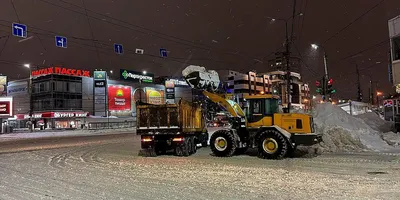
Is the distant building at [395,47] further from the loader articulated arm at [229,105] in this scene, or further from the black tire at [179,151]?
the black tire at [179,151]

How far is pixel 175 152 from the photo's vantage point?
15930 mm

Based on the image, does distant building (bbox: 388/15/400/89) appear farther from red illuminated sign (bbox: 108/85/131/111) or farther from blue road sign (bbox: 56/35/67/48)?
red illuminated sign (bbox: 108/85/131/111)

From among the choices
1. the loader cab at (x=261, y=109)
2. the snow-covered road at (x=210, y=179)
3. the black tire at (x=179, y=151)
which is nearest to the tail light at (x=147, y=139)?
A: the black tire at (x=179, y=151)

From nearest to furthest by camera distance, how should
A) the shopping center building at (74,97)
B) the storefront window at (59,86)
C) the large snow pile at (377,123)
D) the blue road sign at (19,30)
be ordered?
the blue road sign at (19,30) < the large snow pile at (377,123) < the storefront window at (59,86) < the shopping center building at (74,97)

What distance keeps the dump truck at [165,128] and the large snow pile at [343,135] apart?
649 centimetres

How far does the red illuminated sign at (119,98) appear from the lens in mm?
82194

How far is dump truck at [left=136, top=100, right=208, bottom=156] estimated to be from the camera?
51.5 feet

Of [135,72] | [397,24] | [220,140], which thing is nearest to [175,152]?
[220,140]

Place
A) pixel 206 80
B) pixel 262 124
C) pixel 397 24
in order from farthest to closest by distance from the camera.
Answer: pixel 397 24 < pixel 206 80 < pixel 262 124

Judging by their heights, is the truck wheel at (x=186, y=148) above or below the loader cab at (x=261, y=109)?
below

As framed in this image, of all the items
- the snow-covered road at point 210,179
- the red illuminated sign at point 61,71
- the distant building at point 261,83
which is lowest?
the snow-covered road at point 210,179

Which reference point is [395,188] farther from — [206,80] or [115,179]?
[206,80]

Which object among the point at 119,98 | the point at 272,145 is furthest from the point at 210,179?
the point at 119,98

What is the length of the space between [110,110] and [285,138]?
7196cm
